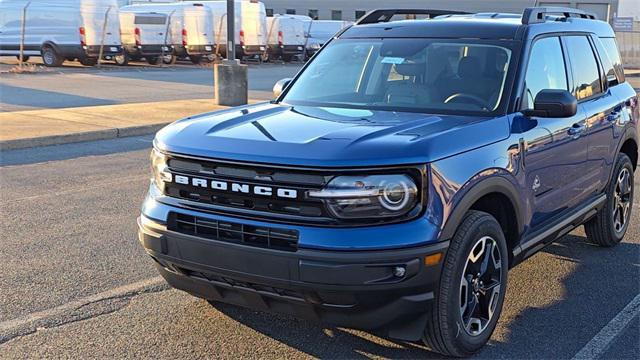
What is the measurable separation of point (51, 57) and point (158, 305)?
24.8 metres

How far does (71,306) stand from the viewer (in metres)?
4.46

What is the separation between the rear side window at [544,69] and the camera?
4590 mm

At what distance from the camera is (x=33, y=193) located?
7.55 m

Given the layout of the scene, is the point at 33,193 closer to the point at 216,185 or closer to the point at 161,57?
the point at 216,185

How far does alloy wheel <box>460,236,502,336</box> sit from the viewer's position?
3.75 metres

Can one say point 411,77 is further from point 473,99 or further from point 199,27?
point 199,27

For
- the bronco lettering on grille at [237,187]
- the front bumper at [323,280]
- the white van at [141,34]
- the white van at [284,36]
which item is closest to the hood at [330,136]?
the bronco lettering on grille at [237,187]

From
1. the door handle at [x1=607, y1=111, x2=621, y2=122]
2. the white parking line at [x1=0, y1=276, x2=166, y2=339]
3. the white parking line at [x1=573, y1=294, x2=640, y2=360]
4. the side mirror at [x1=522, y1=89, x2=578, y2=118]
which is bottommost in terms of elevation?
the white parking line at [x1=573, y1=294, x2=640, y2=360]

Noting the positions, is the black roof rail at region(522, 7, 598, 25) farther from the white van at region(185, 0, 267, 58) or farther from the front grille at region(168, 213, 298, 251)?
the white van at region(185, 0, 267, 58)

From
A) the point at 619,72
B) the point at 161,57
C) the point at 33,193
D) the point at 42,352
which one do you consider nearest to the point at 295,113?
the point at 42,352

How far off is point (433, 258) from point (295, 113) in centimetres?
146

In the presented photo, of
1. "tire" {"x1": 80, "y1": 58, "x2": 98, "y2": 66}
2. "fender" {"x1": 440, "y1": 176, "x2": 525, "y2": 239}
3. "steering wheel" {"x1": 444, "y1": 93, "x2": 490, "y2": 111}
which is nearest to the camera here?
"fender" {"x1": 440, "y1": 176, "x2": 525, "y2": 239}

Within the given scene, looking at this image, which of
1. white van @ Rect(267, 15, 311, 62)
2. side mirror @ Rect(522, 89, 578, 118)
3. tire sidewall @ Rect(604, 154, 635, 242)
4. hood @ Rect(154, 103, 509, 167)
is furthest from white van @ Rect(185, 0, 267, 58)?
A: side mirror @ Rect(522, 89, 578, 118)

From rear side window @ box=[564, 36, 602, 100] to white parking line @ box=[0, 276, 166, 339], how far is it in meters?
3.37
